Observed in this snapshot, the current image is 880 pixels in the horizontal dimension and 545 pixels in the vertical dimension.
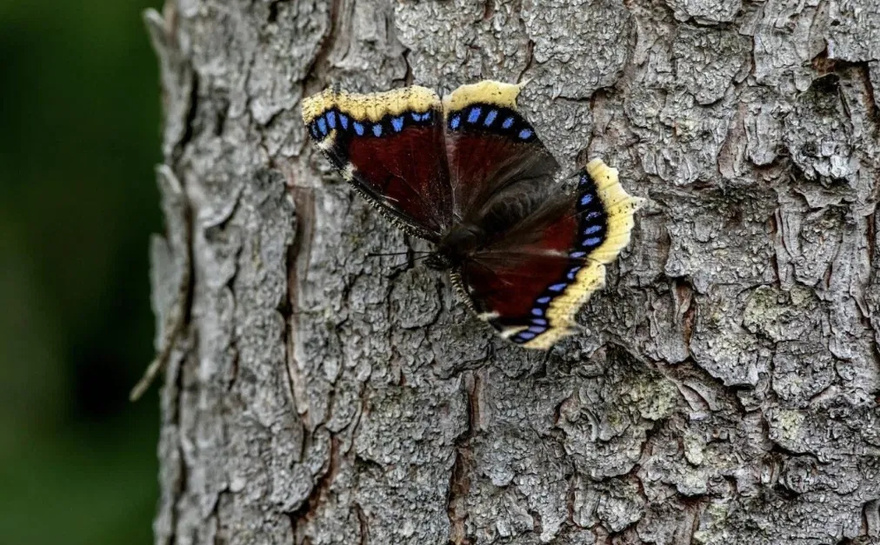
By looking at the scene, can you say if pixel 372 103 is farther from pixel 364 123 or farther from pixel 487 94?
pixel 487 94

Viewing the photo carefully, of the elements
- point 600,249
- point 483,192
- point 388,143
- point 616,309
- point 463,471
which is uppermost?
point 388,143

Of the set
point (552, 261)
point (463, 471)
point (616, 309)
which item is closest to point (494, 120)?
point (552, 261)

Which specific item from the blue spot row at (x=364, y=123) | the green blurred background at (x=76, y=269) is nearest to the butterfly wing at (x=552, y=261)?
the blue spot row at (x=364, y=123)

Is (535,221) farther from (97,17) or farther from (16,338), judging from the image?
(16,338)

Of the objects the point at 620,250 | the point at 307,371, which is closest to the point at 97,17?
the point at 307,371

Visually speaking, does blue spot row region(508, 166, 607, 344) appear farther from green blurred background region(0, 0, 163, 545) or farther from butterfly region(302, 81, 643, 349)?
green blurred background region(0, 0, 163, 545)

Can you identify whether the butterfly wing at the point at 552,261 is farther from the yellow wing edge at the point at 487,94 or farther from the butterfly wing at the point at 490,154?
the yellow wing edge at the point at 487,94
